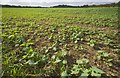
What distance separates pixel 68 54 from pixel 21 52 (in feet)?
4.74

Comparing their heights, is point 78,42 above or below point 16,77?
above

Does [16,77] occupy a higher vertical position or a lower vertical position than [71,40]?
lower

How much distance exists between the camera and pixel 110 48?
541 centimetres

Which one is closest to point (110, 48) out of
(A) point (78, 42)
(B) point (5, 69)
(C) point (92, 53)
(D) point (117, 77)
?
(C) point (92, 53)

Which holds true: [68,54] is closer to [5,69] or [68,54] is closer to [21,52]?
[21,52]

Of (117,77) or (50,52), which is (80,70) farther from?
(50,52)

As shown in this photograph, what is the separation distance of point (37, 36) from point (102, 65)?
3.60 meters

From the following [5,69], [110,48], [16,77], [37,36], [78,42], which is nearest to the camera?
[16,77]

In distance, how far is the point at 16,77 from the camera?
3.72 m

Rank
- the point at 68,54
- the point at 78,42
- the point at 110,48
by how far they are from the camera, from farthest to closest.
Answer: the point at 78,42 → the point at 110,48 → the point at 68,54

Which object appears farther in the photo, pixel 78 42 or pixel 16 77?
pixel 78 42

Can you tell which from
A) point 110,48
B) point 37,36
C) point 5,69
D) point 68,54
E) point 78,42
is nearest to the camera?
point 5,69

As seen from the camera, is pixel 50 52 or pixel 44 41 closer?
pixel 50 52

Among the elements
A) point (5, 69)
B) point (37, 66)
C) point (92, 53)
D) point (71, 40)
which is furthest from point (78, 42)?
point (5, 69)
